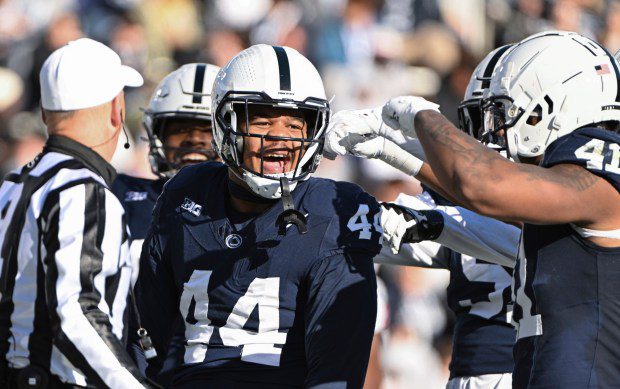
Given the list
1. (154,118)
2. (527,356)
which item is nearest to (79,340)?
(527,356)

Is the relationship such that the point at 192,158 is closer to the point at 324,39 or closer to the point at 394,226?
the point at 394,226

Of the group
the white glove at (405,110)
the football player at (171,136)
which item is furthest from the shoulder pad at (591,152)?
the football player at (171,136)

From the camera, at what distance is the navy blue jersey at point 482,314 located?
4.65m

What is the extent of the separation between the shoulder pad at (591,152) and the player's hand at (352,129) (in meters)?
0.69

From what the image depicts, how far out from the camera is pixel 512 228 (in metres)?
4.26

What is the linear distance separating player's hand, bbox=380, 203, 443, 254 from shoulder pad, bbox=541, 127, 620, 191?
0.75 meters

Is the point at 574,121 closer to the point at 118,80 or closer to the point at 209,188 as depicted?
the point at 209,188

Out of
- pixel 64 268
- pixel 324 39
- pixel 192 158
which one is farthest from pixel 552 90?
pixel 324 39

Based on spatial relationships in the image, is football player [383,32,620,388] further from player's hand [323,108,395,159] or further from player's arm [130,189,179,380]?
player's arm [130,189,179,380]

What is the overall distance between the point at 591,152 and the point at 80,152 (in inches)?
71.1

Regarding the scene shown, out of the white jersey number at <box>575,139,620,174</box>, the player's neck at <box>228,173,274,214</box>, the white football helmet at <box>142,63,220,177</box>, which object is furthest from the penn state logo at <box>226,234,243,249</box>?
the white football helmet at <box>142,63,220,177</box>

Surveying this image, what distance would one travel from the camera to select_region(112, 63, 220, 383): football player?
5312mm

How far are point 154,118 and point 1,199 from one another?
5.37 ft

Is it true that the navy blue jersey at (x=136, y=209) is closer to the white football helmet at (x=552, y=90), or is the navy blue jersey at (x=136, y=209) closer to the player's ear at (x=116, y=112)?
the player's ear at (x=116, y=112)
